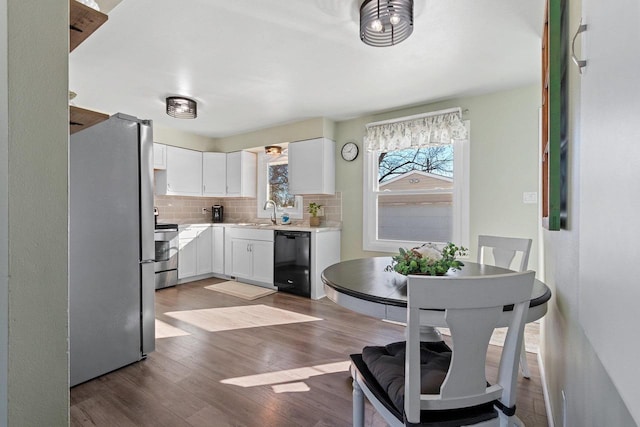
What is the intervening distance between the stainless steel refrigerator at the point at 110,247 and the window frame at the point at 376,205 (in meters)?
2.51

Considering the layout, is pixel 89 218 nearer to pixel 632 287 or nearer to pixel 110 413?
pixel 110 413

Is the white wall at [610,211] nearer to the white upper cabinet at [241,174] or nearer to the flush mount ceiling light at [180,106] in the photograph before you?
the flush mount ceiling light at [180,106]

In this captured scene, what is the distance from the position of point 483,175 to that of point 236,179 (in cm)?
352

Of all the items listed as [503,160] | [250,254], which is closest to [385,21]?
[503,160]

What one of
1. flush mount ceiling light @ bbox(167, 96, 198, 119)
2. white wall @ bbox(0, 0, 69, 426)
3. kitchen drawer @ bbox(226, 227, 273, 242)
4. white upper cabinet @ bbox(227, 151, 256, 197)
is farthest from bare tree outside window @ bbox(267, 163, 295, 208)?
white wall @ bbox(0, 0, 69, 426)

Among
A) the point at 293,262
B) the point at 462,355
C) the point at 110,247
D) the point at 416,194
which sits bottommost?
the point at 293,262

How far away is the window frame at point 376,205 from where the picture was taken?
3375mm

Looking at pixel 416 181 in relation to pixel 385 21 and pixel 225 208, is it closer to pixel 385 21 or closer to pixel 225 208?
pixel 385 21

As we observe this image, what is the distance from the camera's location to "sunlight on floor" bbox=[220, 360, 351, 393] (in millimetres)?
1948

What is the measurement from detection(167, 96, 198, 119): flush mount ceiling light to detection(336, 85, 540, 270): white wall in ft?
8.66

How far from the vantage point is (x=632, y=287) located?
41cm

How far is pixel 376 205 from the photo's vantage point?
3994 millimetres

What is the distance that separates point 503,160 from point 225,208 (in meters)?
4.38

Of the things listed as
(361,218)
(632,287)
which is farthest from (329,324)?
(632,287)
